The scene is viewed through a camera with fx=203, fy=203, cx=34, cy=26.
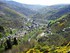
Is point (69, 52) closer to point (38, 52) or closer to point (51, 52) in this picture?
point (51, 52)

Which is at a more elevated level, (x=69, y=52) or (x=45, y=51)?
(x=69, y=52)

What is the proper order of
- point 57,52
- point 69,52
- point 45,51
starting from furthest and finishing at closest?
point 45,51, point 57,52, point 69,52

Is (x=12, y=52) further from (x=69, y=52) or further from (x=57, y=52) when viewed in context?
(x=69, y=52)

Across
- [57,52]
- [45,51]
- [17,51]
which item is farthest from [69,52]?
[17,51]

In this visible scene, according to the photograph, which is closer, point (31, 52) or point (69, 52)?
point (69, 52)

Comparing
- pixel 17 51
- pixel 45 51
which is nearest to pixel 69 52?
pixel 45 51

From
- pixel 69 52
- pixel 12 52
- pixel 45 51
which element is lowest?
pixel 12 52

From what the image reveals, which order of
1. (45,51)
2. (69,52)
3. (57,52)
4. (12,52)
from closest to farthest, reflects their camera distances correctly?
(69,52)
(57,52)
(45,51)
(12,52)

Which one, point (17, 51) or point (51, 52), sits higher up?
point (51, 52)

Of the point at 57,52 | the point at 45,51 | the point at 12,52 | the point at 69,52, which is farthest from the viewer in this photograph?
the point at 12,52
